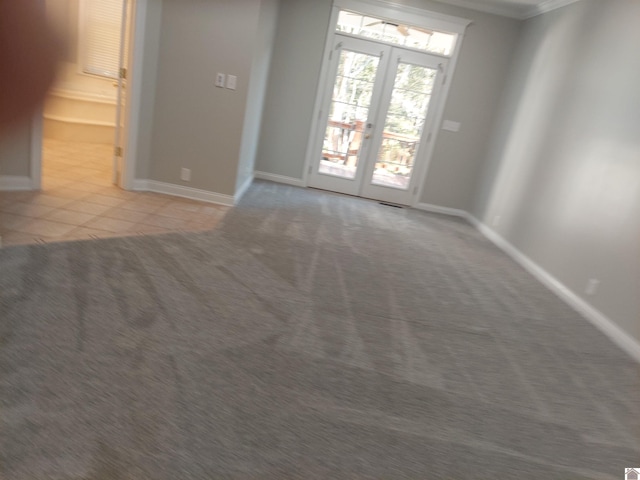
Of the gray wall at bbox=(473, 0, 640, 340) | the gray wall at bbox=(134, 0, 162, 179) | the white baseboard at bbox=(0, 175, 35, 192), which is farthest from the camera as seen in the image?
the gray wall at bbox=(134, 0, 162, 179)

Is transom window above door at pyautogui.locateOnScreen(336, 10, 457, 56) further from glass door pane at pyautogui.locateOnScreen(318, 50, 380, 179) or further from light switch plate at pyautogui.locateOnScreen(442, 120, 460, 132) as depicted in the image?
light switch plate at pyautogui.locateOnScreen(442, 120, 460, 132)

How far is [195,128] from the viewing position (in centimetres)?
398

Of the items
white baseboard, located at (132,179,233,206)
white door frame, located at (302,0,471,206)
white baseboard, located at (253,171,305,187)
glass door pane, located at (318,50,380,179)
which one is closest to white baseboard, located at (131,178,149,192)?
white baseboard, located at (132,179,233,206)

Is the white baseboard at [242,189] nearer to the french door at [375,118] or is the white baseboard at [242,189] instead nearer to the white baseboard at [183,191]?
the white baseboard at [183,191]

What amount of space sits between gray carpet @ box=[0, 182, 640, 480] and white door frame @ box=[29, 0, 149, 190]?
4.18 feet

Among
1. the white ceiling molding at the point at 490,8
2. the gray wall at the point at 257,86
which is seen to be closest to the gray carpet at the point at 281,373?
the gray wall at the point at 257,86

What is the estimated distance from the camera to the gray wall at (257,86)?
403 centimetres

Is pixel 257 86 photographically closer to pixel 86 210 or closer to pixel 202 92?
pixel 202 92

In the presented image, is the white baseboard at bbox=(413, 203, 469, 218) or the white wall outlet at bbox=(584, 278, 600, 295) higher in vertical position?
the white wall outlet at bbox=(584, 278, 600, 295)

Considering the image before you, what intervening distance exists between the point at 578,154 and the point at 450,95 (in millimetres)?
2173

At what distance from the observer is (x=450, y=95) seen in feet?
18.1

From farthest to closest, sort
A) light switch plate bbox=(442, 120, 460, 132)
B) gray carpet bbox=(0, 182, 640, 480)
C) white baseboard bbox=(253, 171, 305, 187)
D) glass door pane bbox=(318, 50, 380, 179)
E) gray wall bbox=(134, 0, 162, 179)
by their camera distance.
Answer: white baseboard bbox=(253, 171, 305, 187) < light switch plate bbox=(442, 120, 460, 132) < glass door pane bbox=(318, 50, 380, 179) < gray wall bbox=(134, 0, 162, 179) < gray carpet bbox=(0, 182, 640, 480)

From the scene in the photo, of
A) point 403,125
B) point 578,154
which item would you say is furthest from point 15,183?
point 578,154

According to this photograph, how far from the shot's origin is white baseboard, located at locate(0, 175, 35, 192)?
3362 millimetres
